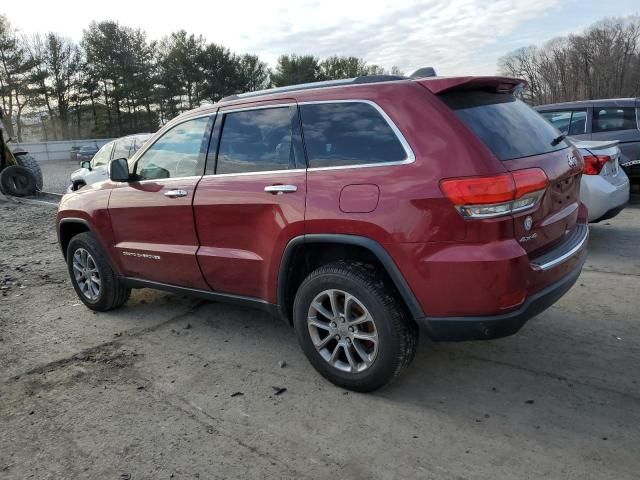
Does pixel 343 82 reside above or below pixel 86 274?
above

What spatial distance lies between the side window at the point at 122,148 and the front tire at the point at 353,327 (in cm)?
847

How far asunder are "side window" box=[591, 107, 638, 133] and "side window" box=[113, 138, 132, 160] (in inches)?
333

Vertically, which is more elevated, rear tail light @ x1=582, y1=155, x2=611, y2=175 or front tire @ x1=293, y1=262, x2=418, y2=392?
rear tail light @ x1=582, y1=155, x2=611, y2=175

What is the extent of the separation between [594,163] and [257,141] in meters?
4.33

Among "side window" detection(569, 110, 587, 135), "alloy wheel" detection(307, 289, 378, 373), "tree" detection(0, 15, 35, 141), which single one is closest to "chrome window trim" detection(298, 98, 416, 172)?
"alloy wheel" detection(307, 289, 378, 373)

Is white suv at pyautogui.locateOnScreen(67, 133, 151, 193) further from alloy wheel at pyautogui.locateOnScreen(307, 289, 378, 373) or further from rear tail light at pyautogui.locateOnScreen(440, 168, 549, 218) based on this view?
rear tail light at pyautogui.locateOnScreen(440, 168, 549, 218)

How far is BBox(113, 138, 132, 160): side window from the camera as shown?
10756mm

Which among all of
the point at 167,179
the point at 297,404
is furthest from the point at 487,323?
the point at 167,179

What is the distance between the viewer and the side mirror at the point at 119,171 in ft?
14.4

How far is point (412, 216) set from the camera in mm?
2828

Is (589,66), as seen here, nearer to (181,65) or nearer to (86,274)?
(181,65)

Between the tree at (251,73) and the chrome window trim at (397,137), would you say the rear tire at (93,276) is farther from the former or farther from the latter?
the tree at (251,73)

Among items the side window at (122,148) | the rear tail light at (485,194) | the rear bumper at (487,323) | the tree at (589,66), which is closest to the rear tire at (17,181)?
the side window at (122,148)

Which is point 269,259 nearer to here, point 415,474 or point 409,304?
point 409,304
